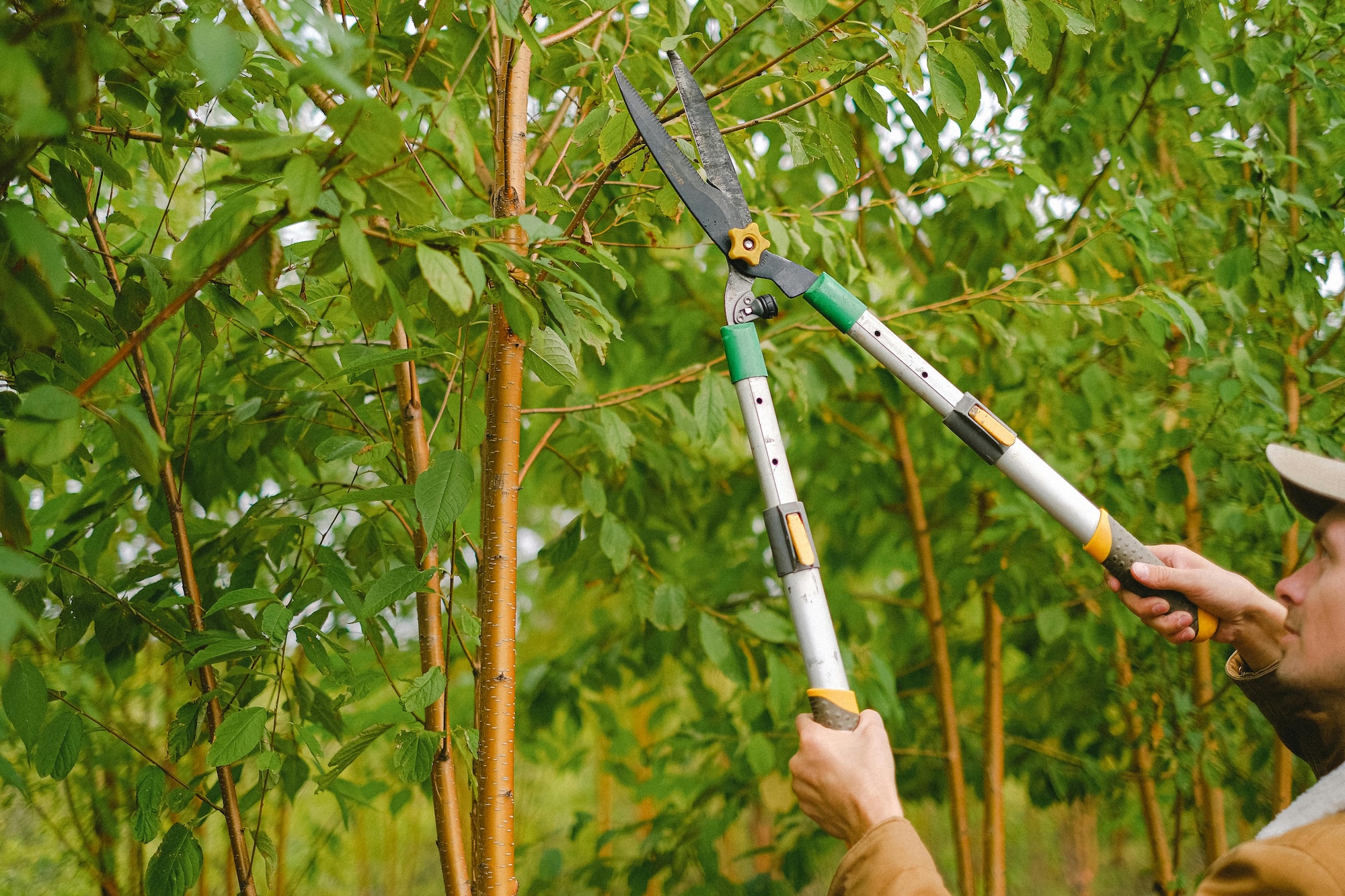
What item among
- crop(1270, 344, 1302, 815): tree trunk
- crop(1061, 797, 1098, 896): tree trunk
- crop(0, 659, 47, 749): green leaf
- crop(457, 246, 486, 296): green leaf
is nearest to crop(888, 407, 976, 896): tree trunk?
crop(1270, 344, 1302, 815): tree trunk

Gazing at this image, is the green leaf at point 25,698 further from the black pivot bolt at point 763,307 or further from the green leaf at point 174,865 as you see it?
the black pivot bolt at point 763,307

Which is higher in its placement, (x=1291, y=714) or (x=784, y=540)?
(x=784, y=540)

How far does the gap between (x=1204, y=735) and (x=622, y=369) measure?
83.2 inches

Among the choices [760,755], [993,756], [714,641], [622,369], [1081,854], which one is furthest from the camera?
[1081,854]

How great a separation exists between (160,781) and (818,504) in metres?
2.18

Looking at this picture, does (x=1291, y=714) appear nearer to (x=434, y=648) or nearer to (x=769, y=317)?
(x=769, y=317)

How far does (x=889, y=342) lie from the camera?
138 centimetres

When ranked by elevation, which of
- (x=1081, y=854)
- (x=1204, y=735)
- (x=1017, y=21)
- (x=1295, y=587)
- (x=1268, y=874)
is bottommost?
(x=1081, y=854)

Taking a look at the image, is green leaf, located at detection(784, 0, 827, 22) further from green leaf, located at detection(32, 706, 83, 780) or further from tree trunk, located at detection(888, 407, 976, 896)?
tree trunk, located at detection(888, 407, 976, 896)

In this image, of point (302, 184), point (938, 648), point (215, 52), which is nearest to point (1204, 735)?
point (938, 648)

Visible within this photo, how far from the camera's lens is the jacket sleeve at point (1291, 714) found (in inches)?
56.6

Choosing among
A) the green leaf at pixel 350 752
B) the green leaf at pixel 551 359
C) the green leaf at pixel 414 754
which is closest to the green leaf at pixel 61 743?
the green leaf at pixel 350 752

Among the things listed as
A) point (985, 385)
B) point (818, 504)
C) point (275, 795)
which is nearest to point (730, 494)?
point (818, 504)

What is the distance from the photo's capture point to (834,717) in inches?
47.3
